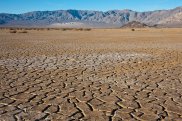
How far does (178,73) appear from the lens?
27.3ft

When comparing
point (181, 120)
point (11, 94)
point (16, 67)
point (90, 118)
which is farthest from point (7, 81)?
point (181, 120)

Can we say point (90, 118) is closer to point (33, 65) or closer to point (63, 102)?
point (63, 102)

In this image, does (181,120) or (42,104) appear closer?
(181,120)

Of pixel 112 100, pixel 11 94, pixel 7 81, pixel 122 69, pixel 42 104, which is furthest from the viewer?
pixel 122 69

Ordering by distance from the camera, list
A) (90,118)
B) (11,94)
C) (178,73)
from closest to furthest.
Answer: (90,118) < (11,94) < (178,73)

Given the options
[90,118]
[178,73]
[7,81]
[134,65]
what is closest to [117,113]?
[90,118]

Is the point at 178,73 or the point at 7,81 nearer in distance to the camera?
the point at 7,81

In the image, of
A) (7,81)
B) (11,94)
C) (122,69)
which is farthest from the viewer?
(122,69)

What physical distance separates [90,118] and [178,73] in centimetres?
462

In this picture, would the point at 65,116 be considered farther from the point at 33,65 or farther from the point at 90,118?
the point at 33,65

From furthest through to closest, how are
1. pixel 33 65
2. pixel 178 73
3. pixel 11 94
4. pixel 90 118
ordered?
1. pixel 33 65
2. pixel 178 73
3. pixel 11 94
4. pixel 90 118

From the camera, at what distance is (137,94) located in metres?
5.89

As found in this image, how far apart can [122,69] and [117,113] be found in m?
4.33

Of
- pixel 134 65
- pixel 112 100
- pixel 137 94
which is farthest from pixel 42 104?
pixel 134 65
